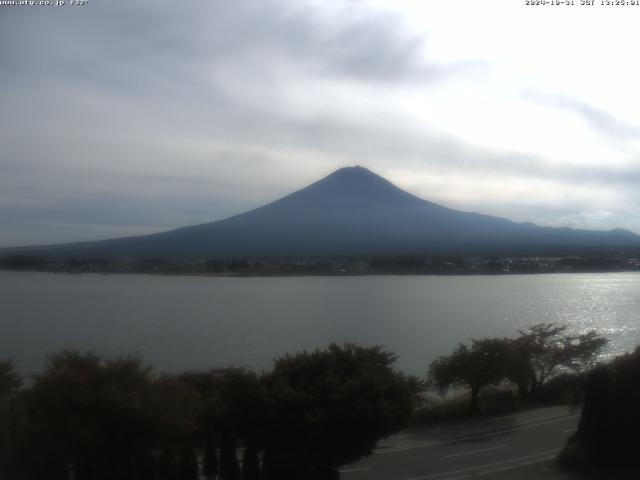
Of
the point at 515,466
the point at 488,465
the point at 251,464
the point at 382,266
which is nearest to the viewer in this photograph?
the point at 251,464

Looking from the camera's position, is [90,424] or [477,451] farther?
[477,451]

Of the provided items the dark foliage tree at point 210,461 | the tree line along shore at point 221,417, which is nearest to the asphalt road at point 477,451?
the tree line along shore at point 221,417

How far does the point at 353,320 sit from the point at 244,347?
10570mm

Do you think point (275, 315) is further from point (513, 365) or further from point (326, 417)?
point (326, 417)

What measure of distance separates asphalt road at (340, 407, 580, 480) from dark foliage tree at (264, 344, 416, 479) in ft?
3.93

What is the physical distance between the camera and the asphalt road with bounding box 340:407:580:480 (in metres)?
9.81

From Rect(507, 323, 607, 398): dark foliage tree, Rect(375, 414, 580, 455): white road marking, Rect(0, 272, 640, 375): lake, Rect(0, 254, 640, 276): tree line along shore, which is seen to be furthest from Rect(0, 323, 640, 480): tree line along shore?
Rect(0, 254, 640, 276): tree line along shore

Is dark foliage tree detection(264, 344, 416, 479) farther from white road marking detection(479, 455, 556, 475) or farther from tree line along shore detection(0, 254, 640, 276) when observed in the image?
tree line along shore detection(0, 254, 640, 276)

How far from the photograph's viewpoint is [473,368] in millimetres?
15656

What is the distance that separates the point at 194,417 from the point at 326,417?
1.51m

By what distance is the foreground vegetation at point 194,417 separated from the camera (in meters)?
7.49

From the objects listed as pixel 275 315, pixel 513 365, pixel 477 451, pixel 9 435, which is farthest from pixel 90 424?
pixel 275 315

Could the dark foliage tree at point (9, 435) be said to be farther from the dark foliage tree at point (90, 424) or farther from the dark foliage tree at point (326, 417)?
the dark foliage tree at point (326, 417)

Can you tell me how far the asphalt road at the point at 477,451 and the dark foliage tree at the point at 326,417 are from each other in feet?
3.93
